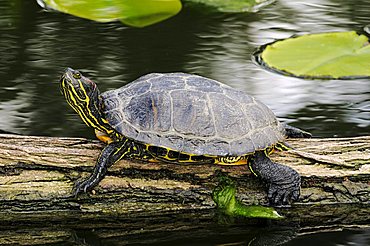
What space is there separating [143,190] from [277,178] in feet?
1.78

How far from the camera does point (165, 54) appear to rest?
16.6ft

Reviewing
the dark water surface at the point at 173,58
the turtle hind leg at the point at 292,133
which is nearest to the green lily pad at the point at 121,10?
the dark water surface at the point at 173,58

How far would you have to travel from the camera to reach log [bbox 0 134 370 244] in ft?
10.0

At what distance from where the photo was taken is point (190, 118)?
309cm

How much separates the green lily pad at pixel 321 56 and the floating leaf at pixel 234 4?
122 cm

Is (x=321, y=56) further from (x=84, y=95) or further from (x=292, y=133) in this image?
(x=84, y=95)

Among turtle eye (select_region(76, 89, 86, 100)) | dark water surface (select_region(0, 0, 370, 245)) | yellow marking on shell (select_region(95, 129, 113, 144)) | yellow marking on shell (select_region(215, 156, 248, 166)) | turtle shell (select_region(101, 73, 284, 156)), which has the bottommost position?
dark water surface (select_region(0, 0, 370, 245))

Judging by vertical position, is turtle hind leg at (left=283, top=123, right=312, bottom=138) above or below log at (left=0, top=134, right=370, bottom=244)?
above

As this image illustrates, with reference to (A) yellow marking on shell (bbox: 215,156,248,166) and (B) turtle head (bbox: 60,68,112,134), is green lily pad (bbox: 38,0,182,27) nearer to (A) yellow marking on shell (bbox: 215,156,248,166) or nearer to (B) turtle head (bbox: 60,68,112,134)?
(B) turtle head (bbox: 60,68,112,134)

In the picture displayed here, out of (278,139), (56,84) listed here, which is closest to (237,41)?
(56,84)

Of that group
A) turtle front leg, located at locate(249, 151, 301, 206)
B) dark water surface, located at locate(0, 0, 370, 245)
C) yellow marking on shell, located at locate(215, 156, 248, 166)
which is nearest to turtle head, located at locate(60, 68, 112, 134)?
yellow marking on shell, located at locate(215, 156, 248, 166)

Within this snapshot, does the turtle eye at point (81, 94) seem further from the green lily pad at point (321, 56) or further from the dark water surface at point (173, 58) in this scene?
the green lily pad at point (321, 56)

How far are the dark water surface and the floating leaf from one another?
0.41 feet

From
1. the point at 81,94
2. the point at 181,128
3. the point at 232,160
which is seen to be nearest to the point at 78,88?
the point at 81,94
